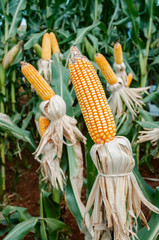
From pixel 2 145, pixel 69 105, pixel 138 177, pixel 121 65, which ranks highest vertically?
pixel 121 65

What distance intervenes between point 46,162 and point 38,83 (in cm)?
48

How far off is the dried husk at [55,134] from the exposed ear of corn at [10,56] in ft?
4.92

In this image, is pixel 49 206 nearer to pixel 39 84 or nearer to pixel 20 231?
pixel 20 231

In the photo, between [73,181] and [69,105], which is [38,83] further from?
[73,181]

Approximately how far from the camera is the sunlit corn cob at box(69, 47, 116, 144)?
2.95ft

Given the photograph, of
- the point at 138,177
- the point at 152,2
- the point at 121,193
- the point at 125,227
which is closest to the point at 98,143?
the point at 121,193

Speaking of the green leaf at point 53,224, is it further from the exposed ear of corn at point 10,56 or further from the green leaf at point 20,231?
the exposed ear of corn at point 10,56

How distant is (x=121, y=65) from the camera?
89.3 inches

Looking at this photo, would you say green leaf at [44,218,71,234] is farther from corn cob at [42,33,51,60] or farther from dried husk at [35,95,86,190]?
corn cob at [42,33,51,60]

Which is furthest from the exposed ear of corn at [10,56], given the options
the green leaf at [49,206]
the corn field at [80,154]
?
the green leaf at [49,206]

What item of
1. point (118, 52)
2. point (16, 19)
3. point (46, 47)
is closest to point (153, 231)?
point (118, 52)

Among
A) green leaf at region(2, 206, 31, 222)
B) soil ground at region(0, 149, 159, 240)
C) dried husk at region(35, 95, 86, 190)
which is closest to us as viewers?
dried husk at region(35, 95, 86, 190)

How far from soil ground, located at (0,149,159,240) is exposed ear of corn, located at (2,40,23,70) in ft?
4.75

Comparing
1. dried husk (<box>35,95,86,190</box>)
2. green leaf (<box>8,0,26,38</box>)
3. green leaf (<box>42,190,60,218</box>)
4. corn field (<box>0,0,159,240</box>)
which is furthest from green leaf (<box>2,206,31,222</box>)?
green leaf (<box>8,0,26,38</box>)
